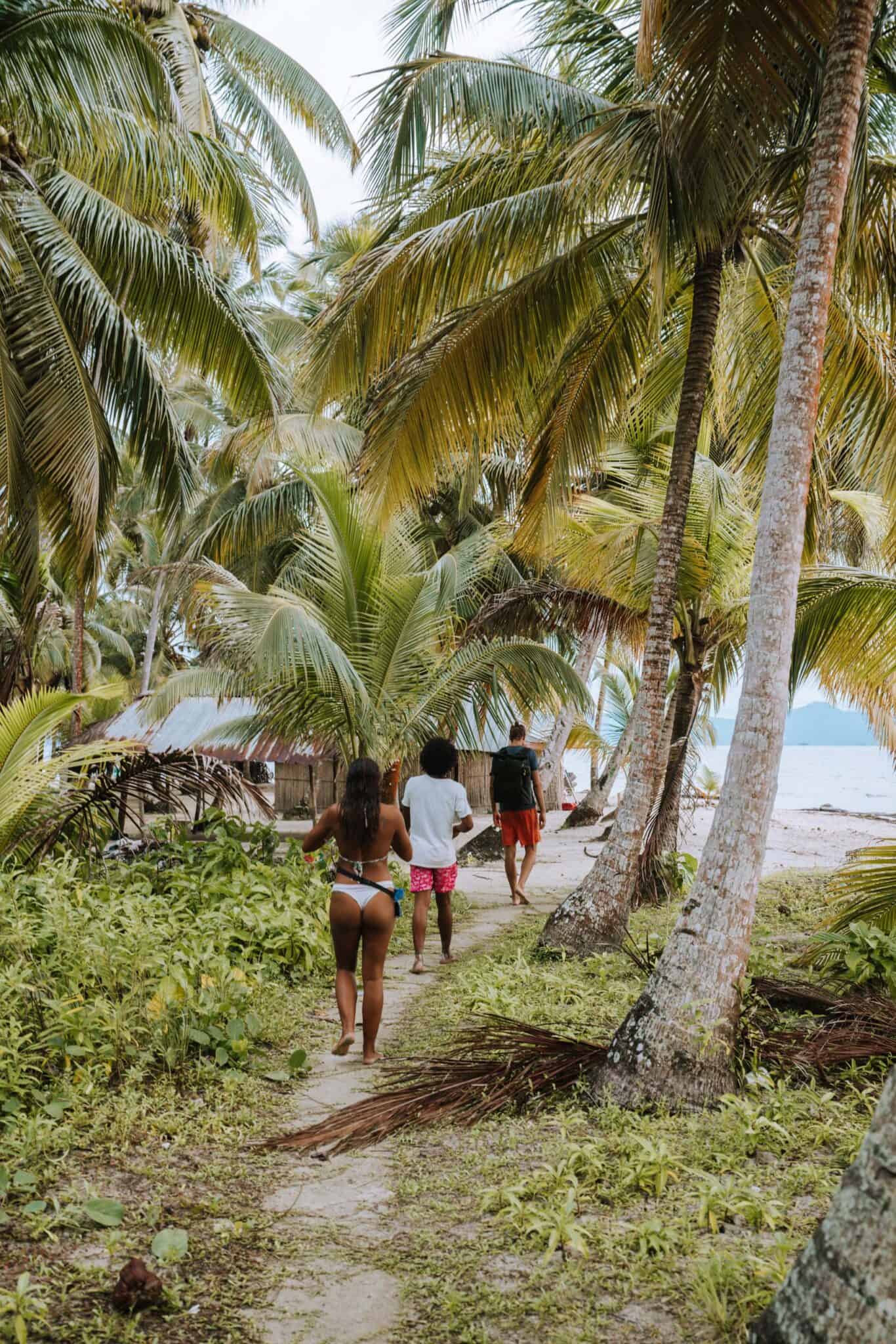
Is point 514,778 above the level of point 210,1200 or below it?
above

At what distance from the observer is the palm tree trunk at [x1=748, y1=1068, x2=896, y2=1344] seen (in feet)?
6.73

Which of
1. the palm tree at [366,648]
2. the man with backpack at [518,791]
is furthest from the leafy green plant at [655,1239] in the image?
the man with backpack at [518,791]

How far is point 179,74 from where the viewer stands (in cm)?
1112

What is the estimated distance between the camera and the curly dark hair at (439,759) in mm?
7180

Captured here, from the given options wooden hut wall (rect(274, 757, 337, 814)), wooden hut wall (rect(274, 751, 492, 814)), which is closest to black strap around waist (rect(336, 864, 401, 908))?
wooden hut wall (rect(274, 751, 492, 814))

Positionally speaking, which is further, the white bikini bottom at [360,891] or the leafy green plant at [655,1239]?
the white bikini bottom at [360,891]

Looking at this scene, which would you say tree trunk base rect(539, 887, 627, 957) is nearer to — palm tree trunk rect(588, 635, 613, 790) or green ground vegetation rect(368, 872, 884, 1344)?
Answer: green ground vegetation rect(368, 872, 884, 1344)

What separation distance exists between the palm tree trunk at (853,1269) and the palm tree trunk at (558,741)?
15041 millimetres

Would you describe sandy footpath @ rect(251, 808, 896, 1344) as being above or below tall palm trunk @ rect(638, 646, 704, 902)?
below

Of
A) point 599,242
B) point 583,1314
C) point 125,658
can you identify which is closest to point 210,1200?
point 583,1314

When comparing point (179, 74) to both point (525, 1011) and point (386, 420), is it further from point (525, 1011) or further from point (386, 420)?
point (525, 1011)

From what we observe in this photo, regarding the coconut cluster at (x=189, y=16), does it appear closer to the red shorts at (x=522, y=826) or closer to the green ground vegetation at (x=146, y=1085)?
the red shorts at (x=522, y=826)

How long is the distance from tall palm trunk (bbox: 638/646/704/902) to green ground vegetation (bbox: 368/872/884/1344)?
5492 millimetres

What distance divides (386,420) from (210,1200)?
575cm
